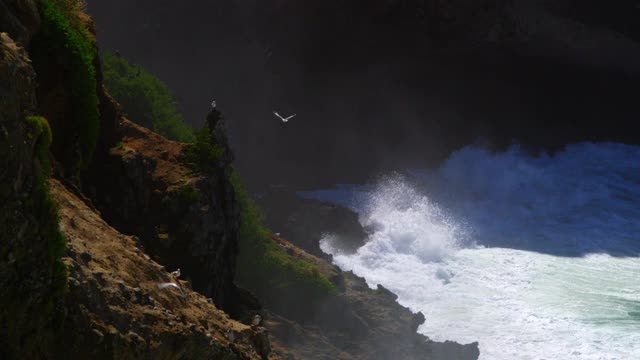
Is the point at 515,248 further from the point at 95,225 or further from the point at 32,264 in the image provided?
the point at 32,264

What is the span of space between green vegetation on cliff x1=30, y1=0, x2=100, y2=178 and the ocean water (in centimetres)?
2717

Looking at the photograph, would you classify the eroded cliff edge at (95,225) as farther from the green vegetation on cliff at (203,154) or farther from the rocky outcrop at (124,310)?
the green vegetation on cliff at (203,154)

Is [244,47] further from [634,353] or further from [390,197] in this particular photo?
[634,353]

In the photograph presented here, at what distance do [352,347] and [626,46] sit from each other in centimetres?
4409

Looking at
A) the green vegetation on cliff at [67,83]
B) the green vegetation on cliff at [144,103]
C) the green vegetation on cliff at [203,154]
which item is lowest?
the green vegetation on cliff at [67,83]

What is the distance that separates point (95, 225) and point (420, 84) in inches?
2358

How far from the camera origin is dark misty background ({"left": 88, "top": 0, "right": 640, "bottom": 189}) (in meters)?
64.5

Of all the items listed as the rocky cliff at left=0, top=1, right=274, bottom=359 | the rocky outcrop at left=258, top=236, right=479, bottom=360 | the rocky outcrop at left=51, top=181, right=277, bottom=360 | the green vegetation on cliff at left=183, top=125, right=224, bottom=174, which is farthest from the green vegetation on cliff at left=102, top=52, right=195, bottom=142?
the rocky cliff at left=0, top=1, right=274, bottom=359

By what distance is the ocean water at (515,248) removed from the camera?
3784 cm

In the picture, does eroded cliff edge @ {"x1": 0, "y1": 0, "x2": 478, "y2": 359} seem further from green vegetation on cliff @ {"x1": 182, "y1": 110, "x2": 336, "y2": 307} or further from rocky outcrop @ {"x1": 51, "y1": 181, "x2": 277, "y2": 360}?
green vegetation on cliff @ {"x1": 182, "y1": 110, "x2": 336, "y2": 307}

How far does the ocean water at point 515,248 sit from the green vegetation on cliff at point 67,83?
27167 millimetres

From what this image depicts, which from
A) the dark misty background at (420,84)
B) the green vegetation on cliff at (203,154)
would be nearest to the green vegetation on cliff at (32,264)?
the green vegetation on cliff at (203,154)

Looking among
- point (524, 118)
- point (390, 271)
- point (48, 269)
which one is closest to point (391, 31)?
point (524, 118)

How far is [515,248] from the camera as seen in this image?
50.5 metres
